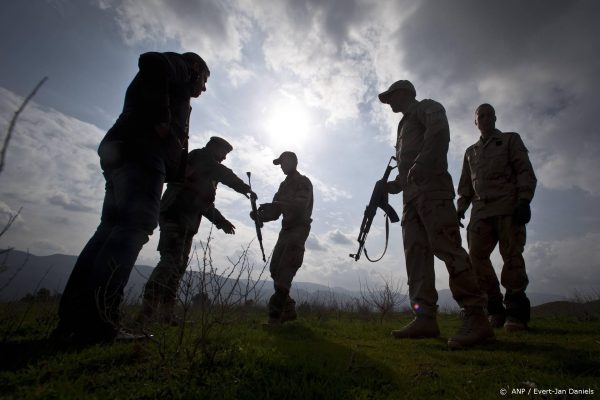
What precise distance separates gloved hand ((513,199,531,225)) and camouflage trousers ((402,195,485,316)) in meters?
1.63

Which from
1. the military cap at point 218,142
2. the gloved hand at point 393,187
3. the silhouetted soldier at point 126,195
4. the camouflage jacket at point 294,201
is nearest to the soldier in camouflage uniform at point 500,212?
the gloved hand at point 393,187

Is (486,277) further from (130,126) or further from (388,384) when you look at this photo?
(130,126)

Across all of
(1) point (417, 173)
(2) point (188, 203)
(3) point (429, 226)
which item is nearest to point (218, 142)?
(2) point (188, 203)

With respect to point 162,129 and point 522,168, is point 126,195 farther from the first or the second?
point 522,168

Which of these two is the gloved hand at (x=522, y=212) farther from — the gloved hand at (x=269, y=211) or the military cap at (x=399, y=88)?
the gloved hand at (x=269, y=211)

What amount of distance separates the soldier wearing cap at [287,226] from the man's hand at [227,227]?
624mm

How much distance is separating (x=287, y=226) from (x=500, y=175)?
3.59 metres

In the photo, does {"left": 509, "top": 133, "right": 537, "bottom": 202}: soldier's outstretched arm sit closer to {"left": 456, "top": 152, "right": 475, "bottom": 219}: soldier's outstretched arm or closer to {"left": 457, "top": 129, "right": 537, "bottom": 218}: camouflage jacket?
{"left": 457, "top": 129, "right": 537, "bottom": 218}: camouflage jacket

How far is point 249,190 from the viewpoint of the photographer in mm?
5324

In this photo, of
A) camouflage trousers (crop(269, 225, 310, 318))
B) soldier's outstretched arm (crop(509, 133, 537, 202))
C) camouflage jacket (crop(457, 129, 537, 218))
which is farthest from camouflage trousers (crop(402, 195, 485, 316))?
camouflage trousers (crop(269, 225, 310, 318))

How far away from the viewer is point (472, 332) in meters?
3.10

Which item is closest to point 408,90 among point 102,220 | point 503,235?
point 503,235

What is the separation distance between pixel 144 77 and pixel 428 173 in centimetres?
314

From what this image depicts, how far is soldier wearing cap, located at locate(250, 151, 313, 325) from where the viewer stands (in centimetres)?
520
